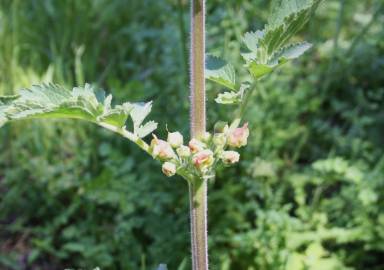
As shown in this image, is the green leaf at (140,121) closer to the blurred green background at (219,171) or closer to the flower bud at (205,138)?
the flower bud at (205,138)

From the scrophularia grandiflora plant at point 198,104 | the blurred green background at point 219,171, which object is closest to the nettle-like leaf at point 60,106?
the scrophularia grandiflora plant at point 198,104

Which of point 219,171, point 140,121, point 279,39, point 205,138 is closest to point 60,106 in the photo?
point 140,121

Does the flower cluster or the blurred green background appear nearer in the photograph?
the flower cluster

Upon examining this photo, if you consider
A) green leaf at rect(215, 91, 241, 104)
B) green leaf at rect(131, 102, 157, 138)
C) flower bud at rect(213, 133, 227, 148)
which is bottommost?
flower bud at rect(213, 133, 227, 148)

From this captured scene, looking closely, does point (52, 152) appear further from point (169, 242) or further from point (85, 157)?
point (169, 242)

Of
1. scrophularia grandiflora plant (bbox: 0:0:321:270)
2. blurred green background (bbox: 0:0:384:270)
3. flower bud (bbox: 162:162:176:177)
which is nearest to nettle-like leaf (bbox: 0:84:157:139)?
scrophularia grandiflora plant (bbox: 0:0:321:270)

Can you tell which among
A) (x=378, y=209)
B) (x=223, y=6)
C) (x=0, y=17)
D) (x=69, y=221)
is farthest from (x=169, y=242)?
(x=0, y=17)

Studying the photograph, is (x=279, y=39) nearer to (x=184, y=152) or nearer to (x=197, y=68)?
(x=197, y=68)

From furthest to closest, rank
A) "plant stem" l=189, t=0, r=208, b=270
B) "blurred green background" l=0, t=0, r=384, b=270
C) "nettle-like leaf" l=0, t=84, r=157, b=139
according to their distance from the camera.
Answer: "blurred green background" l=0, t=0, r=384, b=270 < "plant stem" l=189, t=0, r=208, b=270 < "nettle-like leaf" l=0, t=84, r=157, b=139

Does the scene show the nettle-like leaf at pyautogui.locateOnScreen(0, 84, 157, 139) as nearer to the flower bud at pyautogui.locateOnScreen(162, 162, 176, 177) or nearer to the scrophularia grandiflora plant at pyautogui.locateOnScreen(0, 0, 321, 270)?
the scrophularia grandiflora plant at pyautogui.locateOnScreen(0, 0, 321, 270)
